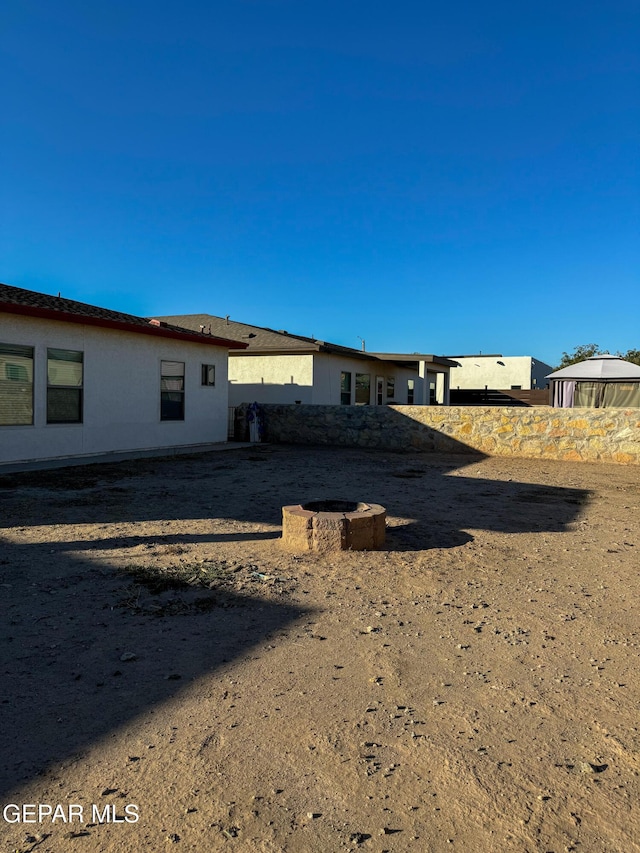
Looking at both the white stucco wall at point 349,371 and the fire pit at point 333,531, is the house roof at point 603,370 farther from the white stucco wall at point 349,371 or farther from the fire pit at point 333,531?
the fire pit at point 333,531

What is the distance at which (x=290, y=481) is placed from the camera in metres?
10.4

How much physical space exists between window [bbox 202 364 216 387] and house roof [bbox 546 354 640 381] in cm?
1611

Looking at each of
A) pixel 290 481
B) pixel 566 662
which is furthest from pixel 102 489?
pixel 566 662

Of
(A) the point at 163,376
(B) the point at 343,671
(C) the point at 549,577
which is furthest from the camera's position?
(A) the point at 163,376

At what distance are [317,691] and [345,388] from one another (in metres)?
21.2

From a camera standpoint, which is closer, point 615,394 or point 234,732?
point 234,732

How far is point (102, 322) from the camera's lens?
12414mm

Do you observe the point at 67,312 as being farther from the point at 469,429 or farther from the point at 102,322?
the point at 469,429

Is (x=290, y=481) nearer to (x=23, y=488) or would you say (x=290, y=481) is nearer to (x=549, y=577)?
(x=23, y=488)

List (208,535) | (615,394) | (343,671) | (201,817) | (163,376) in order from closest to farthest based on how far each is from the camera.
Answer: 1. (201,817)
2. (343,671)
3. (208,535)
4. (163,376)
5. (615,394)

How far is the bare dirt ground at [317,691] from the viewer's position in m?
2.12

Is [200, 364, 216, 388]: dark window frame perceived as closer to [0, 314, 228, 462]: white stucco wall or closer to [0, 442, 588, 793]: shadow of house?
[0, 314, 228, 462]: white stucco wall

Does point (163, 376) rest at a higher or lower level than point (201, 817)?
higher

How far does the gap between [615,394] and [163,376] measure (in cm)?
1866
